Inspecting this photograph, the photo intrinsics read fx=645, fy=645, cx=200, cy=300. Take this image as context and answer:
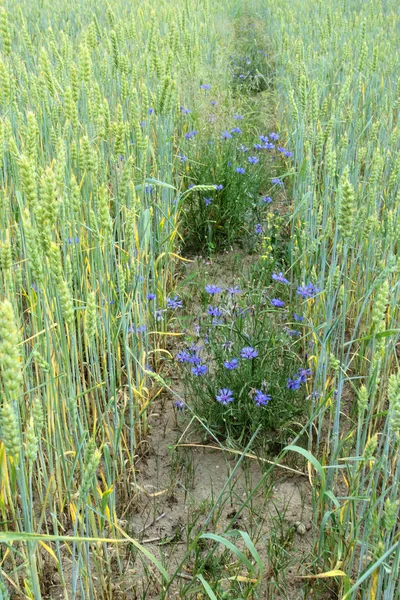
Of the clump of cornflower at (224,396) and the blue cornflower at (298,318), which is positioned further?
the blue cornflower at (298,318)

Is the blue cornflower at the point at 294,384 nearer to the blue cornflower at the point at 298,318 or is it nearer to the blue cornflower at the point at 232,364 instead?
the blue cornflower at the point at 232,364

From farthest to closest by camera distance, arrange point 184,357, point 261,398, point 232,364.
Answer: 1. point 184,357
2. point 232,364
3. point 261,398

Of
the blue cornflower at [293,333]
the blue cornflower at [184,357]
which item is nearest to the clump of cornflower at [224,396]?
the blue cornflower at [184,357]

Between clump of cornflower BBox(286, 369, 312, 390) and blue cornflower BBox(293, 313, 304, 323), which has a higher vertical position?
blue cornflower BBox(293, 313, 304, 323)

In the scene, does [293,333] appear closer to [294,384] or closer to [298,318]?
[298,318]

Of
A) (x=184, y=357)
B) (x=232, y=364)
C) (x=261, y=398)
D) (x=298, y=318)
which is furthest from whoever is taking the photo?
(x=298, y=318)

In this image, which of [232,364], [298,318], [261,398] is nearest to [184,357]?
[232,364]

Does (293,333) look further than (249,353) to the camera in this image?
Yes

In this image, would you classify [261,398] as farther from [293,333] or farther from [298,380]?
[293,333]

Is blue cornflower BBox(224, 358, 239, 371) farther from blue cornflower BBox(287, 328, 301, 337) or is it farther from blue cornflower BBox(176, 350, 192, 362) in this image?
blue cornflower BBox(287, 328, 301, 337)

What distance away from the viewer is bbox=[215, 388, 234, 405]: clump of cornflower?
194 centimetres

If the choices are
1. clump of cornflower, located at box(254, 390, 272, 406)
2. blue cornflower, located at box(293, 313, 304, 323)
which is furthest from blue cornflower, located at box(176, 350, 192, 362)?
blue cornflower, located at box(293, 313, 304, 323)

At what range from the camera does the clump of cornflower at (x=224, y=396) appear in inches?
76.2

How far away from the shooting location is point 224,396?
195 cm
